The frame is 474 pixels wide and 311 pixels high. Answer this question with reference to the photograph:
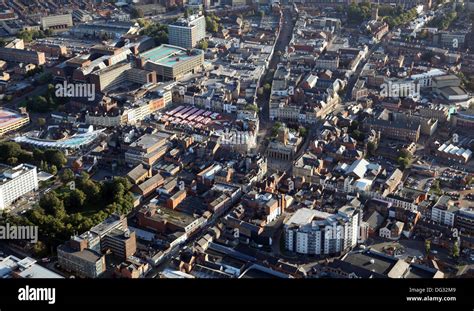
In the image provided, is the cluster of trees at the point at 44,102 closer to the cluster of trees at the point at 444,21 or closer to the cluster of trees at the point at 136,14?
the cluster of trees at the point at 136,14

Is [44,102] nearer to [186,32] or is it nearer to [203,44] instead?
[186,32]

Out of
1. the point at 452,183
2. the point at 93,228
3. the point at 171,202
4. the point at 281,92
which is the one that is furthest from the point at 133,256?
the point at 281,92

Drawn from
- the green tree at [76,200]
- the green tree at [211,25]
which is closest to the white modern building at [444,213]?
the green tree at [76,200]

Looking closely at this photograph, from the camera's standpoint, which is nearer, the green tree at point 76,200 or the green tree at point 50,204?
the green tree at point 50,204

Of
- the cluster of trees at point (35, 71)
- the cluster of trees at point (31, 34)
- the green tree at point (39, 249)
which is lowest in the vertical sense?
the green tree at point (39, 249)

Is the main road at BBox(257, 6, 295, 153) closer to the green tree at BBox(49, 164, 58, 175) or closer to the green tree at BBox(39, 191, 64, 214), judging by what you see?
the green tree at BBox(49, 164, 58, 175)

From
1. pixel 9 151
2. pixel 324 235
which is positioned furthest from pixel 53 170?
pixel 324 235
